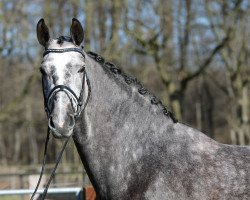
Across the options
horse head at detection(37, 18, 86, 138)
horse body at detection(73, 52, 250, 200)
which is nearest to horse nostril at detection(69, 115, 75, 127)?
horse head at detection(37, 18, 86, 138)

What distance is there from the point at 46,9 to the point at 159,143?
1546cm

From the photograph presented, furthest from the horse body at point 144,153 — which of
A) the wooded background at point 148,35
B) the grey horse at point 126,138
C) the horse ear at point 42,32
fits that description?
the wooded background at point 148,35

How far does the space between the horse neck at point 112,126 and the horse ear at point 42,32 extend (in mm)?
440

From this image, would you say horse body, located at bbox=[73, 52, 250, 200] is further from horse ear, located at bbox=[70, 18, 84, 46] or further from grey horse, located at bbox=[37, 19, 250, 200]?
horse ear, located at bbox=[70, 18, 84, 46]

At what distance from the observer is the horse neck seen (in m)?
4.78

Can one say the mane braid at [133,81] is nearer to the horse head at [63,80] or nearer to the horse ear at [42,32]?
the horse head at [63,80]

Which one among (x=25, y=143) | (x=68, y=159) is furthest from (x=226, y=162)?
(x=25, y=143)

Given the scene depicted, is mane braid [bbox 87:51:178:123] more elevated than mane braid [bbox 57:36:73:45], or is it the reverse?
mane braid [bbox 57:36:73:45]

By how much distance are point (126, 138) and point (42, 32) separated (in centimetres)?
121

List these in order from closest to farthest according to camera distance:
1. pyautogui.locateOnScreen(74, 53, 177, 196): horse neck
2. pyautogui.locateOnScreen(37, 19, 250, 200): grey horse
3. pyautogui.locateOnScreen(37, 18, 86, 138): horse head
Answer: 1. pyautogui.locateOnScreen(37, 18, 86, 138): horse head
2. pyautogui.locateOnScreen(37, 19, 250, 200): grey horse
3. pyautogui.locateOnScreen(74, 53, 177, 196): horse neck

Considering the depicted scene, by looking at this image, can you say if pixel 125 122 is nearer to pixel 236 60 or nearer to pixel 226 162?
pixel 226 162

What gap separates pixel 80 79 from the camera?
472 centimetres

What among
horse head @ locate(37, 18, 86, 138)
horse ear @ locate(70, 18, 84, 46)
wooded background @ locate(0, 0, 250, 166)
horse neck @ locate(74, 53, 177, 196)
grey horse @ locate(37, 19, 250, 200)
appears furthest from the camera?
wooded background @ locate(0, 0, 250, 166)

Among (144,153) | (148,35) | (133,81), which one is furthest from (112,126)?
(148,35)
